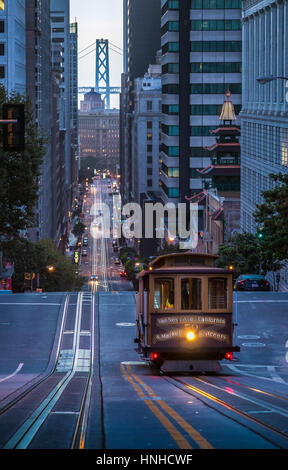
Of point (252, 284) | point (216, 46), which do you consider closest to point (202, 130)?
point (216, 46)

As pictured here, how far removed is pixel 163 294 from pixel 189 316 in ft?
3.23

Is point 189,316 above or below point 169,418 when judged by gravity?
above

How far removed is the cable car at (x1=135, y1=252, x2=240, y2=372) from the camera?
2339cm

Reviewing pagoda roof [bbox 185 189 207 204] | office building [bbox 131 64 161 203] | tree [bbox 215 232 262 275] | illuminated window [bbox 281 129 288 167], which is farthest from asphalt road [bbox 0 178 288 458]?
office building [bbox 131 64 161 203]

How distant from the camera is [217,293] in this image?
23.6 m

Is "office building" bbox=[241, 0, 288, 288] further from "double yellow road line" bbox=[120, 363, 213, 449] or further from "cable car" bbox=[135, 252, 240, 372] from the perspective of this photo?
"double yellow road line" bbox=[120, 363, 213, 449]

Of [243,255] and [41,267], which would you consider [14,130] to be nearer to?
[243,255]

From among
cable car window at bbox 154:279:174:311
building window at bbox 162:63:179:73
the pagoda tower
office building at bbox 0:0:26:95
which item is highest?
building window at bbox 162:63:179:73

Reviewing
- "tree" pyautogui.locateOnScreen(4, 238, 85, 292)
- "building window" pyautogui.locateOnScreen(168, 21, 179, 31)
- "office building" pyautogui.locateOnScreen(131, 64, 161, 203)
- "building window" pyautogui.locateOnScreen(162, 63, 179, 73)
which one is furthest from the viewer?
"office building" pyautogui.locateOnScreen(131, 64, 161, 203)

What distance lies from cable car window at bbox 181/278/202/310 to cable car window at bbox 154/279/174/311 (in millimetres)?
317

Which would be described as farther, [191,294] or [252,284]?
[252,284]

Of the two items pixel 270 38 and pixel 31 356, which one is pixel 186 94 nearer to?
pixel 270 38

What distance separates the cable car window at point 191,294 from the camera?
23422 millimetres

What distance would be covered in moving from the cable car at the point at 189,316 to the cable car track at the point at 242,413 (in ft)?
8.36
